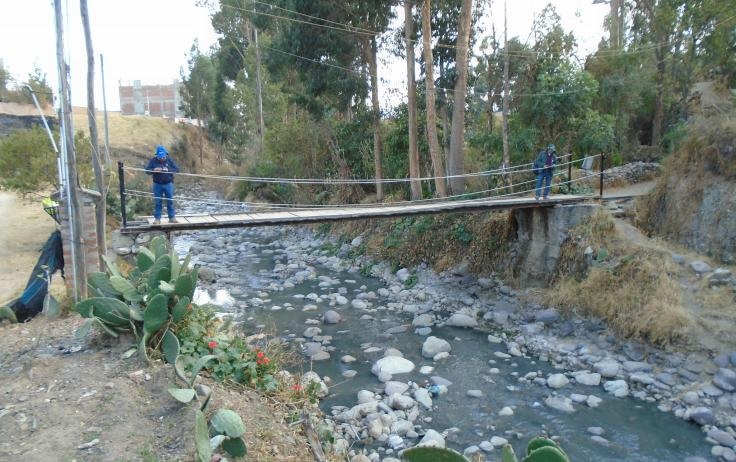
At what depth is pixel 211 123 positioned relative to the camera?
120 feet

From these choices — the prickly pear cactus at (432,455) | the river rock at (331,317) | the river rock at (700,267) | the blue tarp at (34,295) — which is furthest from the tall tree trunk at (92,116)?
the river rock at (700,267)

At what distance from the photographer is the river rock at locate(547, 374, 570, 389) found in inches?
285

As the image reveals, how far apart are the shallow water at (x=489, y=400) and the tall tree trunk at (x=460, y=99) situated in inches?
169

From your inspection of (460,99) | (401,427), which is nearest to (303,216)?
(401,427)

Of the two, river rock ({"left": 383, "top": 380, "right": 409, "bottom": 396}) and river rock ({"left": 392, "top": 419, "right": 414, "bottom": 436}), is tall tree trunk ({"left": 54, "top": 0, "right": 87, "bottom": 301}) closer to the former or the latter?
river rock ({"left": 383, "top": 380, "right": 409, "bottom": 396})

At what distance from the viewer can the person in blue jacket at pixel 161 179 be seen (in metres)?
7.26

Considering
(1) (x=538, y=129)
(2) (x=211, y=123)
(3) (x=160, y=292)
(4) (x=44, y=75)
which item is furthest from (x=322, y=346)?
(2) (x=211, y=123)

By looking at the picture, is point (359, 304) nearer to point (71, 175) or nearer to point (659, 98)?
point (71, 175)

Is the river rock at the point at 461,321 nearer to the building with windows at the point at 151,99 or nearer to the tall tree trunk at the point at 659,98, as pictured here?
the tall tree trunk at the point at 659,98

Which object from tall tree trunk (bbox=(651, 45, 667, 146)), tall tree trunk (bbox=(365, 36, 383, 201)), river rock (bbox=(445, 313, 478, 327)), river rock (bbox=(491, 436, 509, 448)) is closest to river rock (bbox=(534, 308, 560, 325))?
river rock (bbox=(445, 313, 478, 327))

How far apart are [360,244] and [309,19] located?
656 cm

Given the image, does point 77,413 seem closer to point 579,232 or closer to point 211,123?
point 579,232

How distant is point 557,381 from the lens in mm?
7289

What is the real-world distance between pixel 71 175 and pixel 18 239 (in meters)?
8.90
